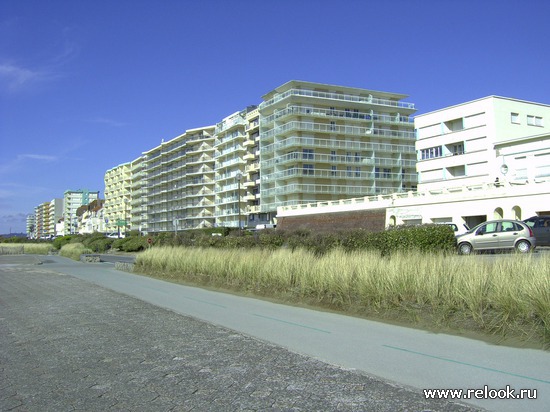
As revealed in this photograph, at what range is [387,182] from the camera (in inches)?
3445

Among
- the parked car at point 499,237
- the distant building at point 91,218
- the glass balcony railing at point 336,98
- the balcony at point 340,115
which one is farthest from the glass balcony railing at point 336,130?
the distant building at point 91,218

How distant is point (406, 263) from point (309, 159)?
70.4 metres

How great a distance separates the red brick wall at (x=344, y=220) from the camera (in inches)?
2048

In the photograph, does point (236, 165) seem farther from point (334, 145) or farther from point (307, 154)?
point (334, 145)

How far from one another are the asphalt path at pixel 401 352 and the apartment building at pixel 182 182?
98.6 metres

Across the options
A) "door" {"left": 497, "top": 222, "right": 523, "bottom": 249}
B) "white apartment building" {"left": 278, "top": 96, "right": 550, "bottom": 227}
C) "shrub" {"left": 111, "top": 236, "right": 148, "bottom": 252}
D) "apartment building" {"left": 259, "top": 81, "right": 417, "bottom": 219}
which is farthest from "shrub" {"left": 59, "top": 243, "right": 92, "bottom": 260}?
"apartment building" {"left": 259, "top": 81, "right": 417, "bottom": 219}

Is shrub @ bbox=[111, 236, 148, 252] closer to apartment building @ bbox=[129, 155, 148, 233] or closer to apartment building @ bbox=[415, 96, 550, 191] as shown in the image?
apartment building @ bbox=[415, 96, 550, 191]

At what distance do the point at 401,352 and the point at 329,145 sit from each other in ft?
253

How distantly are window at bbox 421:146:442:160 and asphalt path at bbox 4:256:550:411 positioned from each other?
Result: 5669cm

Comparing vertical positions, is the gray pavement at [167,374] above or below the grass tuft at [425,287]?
below

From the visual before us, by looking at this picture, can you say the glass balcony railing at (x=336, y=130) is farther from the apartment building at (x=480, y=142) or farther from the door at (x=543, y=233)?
the door at (x=543, y=233)

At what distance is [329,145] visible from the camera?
272 feet

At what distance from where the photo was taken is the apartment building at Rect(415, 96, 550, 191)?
53.2 metres

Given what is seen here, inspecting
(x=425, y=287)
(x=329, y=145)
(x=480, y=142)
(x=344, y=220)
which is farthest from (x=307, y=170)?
(x=425, y=287)
